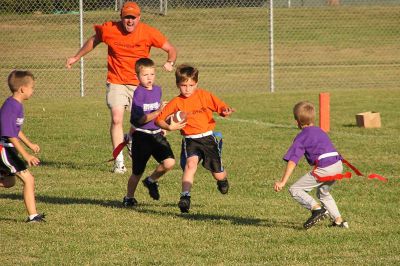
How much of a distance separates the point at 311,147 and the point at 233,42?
25647 mm

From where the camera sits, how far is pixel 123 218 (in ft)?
33.1

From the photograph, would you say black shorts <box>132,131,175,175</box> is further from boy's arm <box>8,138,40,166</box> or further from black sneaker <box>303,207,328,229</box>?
black sneaker <box>303,207,328,229</box>

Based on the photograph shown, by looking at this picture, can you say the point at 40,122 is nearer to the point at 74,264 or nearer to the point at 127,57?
the point at 127,57

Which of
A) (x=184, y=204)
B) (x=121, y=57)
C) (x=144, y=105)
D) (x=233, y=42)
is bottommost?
(x=184, y=204)

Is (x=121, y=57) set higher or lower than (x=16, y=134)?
higher

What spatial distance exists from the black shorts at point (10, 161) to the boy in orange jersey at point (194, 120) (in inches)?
55.1

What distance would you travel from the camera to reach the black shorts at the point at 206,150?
10.4 meters

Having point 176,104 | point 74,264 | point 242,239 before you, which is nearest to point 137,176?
point 176,104

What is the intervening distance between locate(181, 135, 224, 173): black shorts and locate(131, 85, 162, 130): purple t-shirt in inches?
23.8

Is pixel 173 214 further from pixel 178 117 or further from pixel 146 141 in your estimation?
pixel 178 117

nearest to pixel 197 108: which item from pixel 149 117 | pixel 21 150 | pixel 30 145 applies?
pixel 149 117

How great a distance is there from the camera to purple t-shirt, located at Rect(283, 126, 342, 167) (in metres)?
9.23

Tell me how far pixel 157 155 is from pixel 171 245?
87.5 inches

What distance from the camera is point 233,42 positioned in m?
34.8
